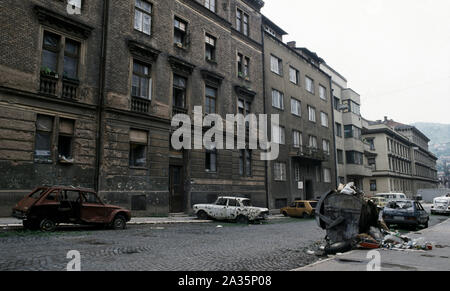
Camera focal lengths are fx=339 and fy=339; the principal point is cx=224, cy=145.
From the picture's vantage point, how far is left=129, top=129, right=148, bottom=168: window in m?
19.1

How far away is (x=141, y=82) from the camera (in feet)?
65.7

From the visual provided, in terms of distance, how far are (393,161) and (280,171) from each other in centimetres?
3949

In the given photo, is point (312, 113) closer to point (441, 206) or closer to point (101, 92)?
point (441, 206)

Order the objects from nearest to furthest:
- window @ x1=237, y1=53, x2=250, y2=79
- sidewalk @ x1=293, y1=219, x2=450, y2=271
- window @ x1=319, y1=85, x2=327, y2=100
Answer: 1. sidewalk @ x1=293, y1=219, x2=450, y2=271
2. window @ x1=237, y1=53, x2=250, y2=79
3. window @ x1=319, y1=85, x2=327, y2=100

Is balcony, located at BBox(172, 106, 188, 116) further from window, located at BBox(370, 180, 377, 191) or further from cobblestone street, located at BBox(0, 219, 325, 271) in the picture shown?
window, located at BBox(370, 180, 377, 191)

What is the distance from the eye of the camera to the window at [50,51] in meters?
15.9

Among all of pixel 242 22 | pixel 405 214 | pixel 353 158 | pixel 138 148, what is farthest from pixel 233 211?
pixel 353 158

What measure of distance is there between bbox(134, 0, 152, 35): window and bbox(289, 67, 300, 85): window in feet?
59.1

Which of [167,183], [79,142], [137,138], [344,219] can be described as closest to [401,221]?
[344,219]

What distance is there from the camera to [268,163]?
2962 cm

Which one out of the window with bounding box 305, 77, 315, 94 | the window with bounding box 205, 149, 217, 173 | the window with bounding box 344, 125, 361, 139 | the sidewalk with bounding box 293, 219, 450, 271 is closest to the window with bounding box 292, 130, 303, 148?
the window with bounding box 305, 77, 315, 94

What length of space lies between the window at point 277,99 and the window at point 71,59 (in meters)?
18.8

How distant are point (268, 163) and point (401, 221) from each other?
13932 mm

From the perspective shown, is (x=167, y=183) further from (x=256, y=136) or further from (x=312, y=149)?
(x=312, y=149)
